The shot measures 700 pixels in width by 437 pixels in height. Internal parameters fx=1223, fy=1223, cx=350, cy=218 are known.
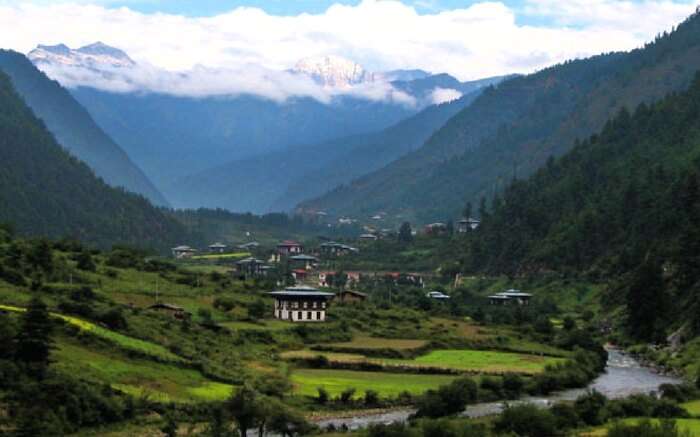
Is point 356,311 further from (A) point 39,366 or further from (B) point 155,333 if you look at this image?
(A) point 39,366

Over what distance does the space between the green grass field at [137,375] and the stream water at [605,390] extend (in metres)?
9.92

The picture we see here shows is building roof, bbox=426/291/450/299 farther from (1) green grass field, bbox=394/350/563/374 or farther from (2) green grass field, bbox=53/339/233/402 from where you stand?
(2) green grass field, bbox=53/339/233/402

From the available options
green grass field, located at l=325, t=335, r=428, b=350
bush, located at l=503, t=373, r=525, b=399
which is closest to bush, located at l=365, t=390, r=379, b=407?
bush, located at l=503, t=373, r=525, b=399

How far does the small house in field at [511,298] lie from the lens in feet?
579

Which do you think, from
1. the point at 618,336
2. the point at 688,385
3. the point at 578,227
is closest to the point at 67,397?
the point at 688,385

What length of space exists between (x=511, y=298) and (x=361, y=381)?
269ft

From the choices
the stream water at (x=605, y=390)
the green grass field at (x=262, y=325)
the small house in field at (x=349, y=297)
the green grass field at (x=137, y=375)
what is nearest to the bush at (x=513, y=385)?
the stream water at (x=605, y=390)

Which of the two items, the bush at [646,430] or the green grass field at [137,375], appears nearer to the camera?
the bush at [646,430]

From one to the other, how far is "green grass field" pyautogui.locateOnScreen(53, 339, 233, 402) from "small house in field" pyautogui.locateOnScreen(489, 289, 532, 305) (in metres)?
91.9

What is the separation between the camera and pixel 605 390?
332 feet

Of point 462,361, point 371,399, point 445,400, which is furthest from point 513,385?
point 371,399

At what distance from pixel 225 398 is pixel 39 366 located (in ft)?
43.4

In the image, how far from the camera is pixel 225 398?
82.8 meters

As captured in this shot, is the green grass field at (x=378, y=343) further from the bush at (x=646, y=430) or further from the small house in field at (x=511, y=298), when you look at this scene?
the small house in field at (x=511, y=298)
